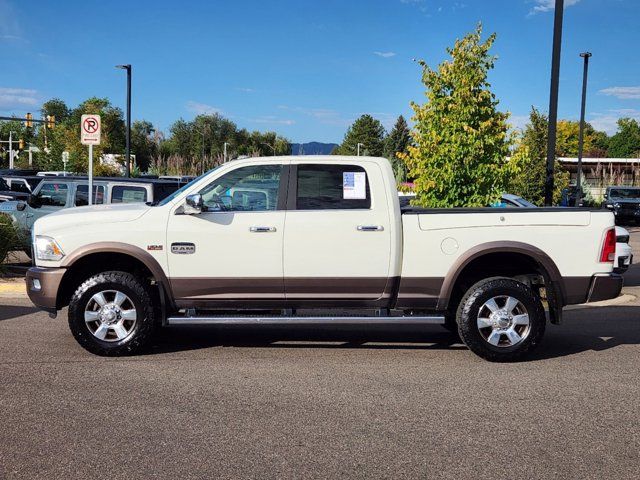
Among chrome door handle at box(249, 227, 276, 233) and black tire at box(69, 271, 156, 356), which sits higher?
chrome door handle at box(249, 227, 276, 233)

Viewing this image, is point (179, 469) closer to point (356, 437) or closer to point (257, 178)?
point (356, 437)

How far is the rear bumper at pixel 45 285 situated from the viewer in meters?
6.52

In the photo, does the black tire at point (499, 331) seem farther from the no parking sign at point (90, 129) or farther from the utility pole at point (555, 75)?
the no parking sign at point (90, 129)

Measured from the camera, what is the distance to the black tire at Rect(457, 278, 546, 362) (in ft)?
21.5

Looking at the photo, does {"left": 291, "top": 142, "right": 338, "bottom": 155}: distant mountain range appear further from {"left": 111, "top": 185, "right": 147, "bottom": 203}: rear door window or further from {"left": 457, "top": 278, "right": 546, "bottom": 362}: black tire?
{"left": 457, "top": 278, "right": 546, "bottom": 362}: black tire

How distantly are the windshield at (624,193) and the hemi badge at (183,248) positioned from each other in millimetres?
30042

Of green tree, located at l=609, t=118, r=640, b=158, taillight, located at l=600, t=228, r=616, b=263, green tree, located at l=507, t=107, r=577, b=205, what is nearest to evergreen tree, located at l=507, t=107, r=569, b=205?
green tree, located at l=507, t=107, r=577, b=205

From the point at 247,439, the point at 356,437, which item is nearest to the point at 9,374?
the point at 247,439

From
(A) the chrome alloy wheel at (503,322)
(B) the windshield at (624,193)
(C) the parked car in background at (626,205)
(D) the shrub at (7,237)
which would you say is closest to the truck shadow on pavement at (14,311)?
(D) the shrub at (7,237)

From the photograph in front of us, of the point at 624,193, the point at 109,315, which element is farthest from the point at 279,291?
the point at 624,193

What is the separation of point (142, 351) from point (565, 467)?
14.2 feet

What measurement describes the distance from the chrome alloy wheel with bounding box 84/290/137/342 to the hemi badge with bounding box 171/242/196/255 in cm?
67

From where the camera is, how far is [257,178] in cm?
676

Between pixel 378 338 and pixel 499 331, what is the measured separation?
165cm
